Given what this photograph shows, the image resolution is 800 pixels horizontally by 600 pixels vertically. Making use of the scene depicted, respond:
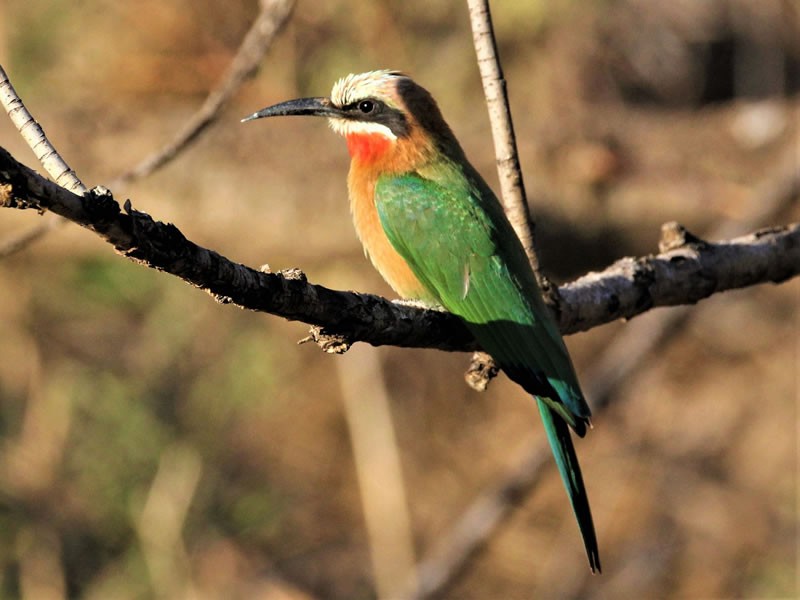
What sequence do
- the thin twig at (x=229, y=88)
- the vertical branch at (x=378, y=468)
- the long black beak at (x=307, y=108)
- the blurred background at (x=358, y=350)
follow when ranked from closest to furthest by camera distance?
the thin twig at (x=229, y=88) < the long black beak at (x=307, y=108) < the blurred background at (x=358, y=350) < the vertical branch at (x=378, y=468)

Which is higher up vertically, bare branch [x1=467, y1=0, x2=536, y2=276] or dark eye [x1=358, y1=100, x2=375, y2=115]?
dark eye [x1=358, y1=100, x2=375, y2=115]

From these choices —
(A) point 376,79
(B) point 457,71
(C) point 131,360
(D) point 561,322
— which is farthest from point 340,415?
(D) point 561,322

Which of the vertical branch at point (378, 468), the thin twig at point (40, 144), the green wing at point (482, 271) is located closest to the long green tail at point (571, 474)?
the green wing at point (482, 271)

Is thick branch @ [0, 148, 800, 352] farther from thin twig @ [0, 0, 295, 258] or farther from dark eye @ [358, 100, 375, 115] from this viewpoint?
dark eye @ [358, 100, 375, 115]

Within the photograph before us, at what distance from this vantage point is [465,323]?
8.17 feet

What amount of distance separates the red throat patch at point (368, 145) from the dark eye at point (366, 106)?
2.9 inches

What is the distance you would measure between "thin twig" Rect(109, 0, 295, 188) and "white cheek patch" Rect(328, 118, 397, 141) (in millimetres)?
357

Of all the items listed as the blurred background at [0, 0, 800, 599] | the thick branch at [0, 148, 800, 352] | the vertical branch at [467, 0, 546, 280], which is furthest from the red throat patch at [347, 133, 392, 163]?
the blurred background at [0, 0, 800, 599]

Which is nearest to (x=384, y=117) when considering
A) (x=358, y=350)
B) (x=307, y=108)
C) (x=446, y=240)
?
(x=307, y=108)

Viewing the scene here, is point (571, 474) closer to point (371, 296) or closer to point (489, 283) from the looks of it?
point (489, 283)

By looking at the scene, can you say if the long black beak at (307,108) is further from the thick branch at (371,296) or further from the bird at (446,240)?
the thick branch at (371,296)

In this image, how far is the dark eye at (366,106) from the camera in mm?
3283

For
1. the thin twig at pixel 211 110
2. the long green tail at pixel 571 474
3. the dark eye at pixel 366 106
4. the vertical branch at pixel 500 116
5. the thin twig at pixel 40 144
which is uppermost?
the dark eye at pixel 366 106

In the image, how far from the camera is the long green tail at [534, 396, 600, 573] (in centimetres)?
263
